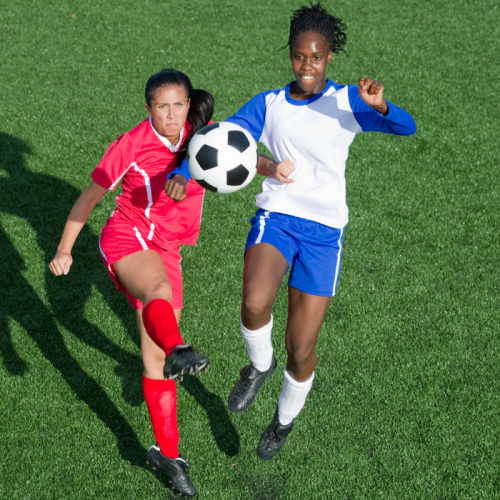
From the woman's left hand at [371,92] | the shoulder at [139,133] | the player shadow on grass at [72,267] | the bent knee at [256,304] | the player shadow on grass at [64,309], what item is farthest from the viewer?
the player shadow on grass at [72,267]

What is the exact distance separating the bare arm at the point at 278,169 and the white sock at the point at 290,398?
1.19 m

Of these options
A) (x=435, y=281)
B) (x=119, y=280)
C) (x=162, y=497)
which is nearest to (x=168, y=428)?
(x=162, y=497)

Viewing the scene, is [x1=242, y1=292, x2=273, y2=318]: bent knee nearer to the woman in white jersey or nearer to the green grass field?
the woman in white jersey

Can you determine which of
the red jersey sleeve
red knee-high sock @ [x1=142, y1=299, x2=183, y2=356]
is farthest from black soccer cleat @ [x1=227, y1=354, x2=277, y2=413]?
the red jersey sleeve

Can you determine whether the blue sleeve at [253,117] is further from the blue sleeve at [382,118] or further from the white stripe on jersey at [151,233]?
the white stripe on jersey at [151,233]

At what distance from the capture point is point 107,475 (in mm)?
3881

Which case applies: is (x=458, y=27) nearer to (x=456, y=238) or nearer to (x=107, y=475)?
(x=456, y=238)

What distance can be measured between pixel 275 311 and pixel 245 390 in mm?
1386

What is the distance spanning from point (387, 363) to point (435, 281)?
1.14 metres

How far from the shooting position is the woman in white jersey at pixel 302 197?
3.57 m

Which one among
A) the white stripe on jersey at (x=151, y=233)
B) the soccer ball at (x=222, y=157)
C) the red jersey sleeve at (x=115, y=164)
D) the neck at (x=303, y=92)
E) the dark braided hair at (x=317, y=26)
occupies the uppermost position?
the dark braided hair at (x=317, y=26)

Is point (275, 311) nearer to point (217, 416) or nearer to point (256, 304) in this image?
point (217, 416)

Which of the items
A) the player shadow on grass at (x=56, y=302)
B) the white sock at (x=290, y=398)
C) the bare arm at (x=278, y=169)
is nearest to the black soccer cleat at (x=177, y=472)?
the player shadow on grass at (x=56, y=302)

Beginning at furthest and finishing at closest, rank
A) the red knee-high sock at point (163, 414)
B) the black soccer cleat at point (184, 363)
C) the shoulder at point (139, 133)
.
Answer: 1. the shoulder at point (139, 133)
2. the red knee-high sock at point (163, 414)
3. the black soccer cleat at point (184, 363)
